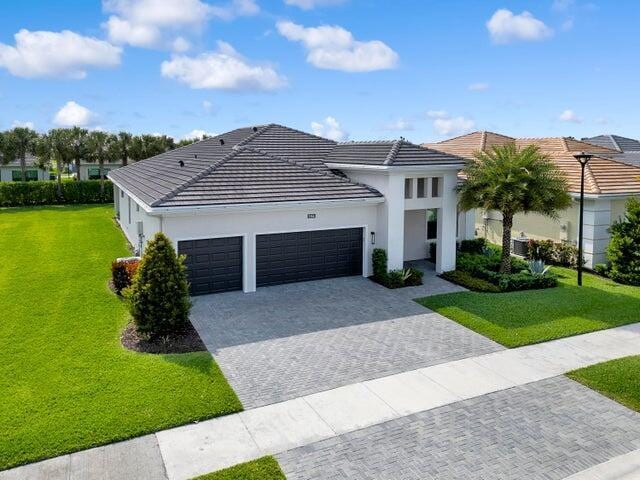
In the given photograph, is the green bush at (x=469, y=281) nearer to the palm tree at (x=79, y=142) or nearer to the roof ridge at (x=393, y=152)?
the roof ridge at (x=393, y=152)

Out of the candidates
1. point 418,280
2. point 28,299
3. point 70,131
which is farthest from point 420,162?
point 70,131

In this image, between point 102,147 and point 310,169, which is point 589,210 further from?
point 102,147

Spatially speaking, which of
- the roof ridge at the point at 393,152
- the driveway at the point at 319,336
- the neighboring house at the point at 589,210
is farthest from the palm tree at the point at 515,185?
the driveway at the point at 319,336

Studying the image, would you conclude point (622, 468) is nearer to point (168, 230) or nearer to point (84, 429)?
point (84, 429)

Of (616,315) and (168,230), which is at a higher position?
(168,230)

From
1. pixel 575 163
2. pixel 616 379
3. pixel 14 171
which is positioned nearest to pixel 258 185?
pixel 616 379
